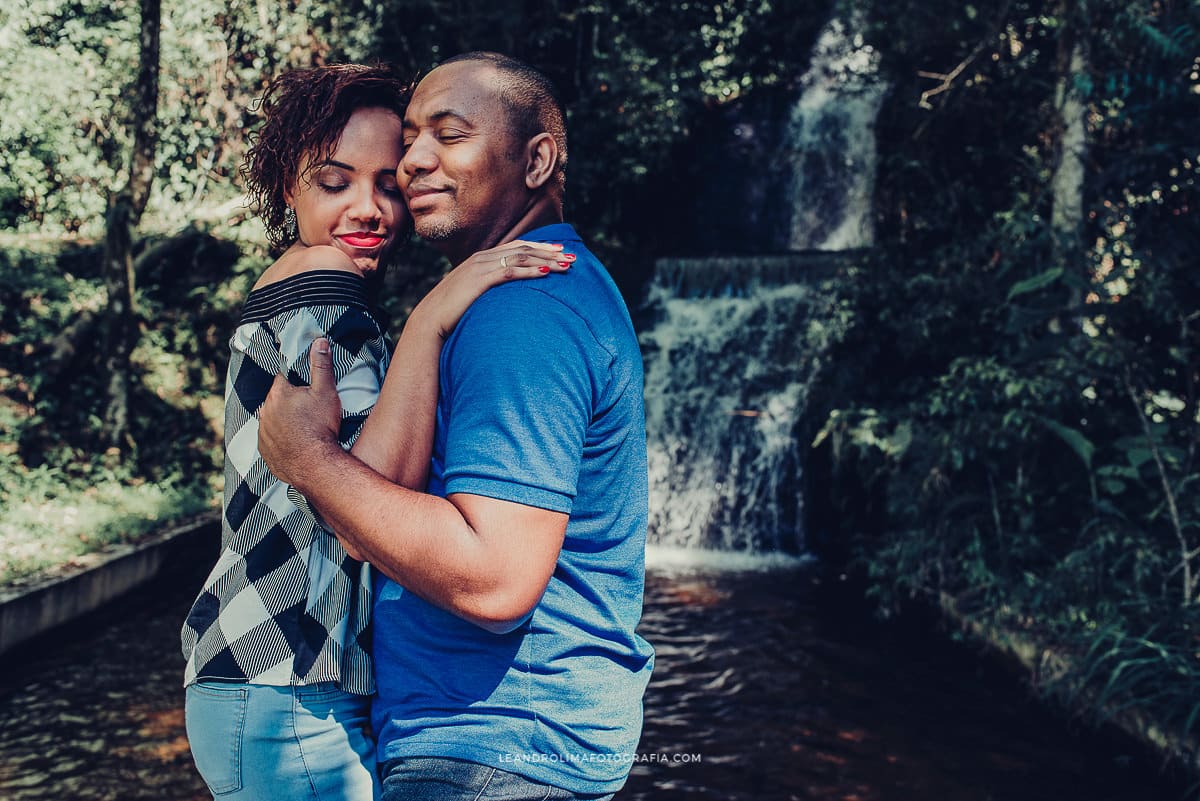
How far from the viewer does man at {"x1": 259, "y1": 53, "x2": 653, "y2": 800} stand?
1256mm

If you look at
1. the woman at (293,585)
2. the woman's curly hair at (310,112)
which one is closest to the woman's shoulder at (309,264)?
the woman at (293,585)

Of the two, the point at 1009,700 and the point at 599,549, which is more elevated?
the point at 599,549

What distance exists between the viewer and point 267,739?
1540mm

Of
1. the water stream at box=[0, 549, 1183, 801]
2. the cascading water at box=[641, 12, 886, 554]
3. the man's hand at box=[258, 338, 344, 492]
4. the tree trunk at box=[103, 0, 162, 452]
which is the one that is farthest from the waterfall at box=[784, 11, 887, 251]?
the man's hand at box=[258, 338, 344, 492]

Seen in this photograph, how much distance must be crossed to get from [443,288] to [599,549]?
0.46 m

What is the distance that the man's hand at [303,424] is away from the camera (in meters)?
1.39

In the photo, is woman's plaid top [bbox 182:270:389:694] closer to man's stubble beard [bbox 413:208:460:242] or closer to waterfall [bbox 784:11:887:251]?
man's stubble beard [bbox 413:208:460:242]

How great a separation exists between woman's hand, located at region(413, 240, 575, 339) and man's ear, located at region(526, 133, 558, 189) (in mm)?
179

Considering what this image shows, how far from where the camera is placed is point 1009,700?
19.1 ft

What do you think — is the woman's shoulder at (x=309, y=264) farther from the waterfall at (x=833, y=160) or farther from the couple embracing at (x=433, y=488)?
the waterfall at (x=833, y=160)

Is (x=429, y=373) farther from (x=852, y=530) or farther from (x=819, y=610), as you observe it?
(x=852, y=530)

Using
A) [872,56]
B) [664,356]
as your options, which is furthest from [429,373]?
[872,56]

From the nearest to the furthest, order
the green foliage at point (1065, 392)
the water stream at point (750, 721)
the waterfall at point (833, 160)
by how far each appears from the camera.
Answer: the water stream at point (750, 721), the green foliage at point (1065, 392), the waterfall at point (833, 160)

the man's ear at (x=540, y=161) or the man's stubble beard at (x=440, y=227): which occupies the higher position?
the man's ear at (x=540, y=161)
